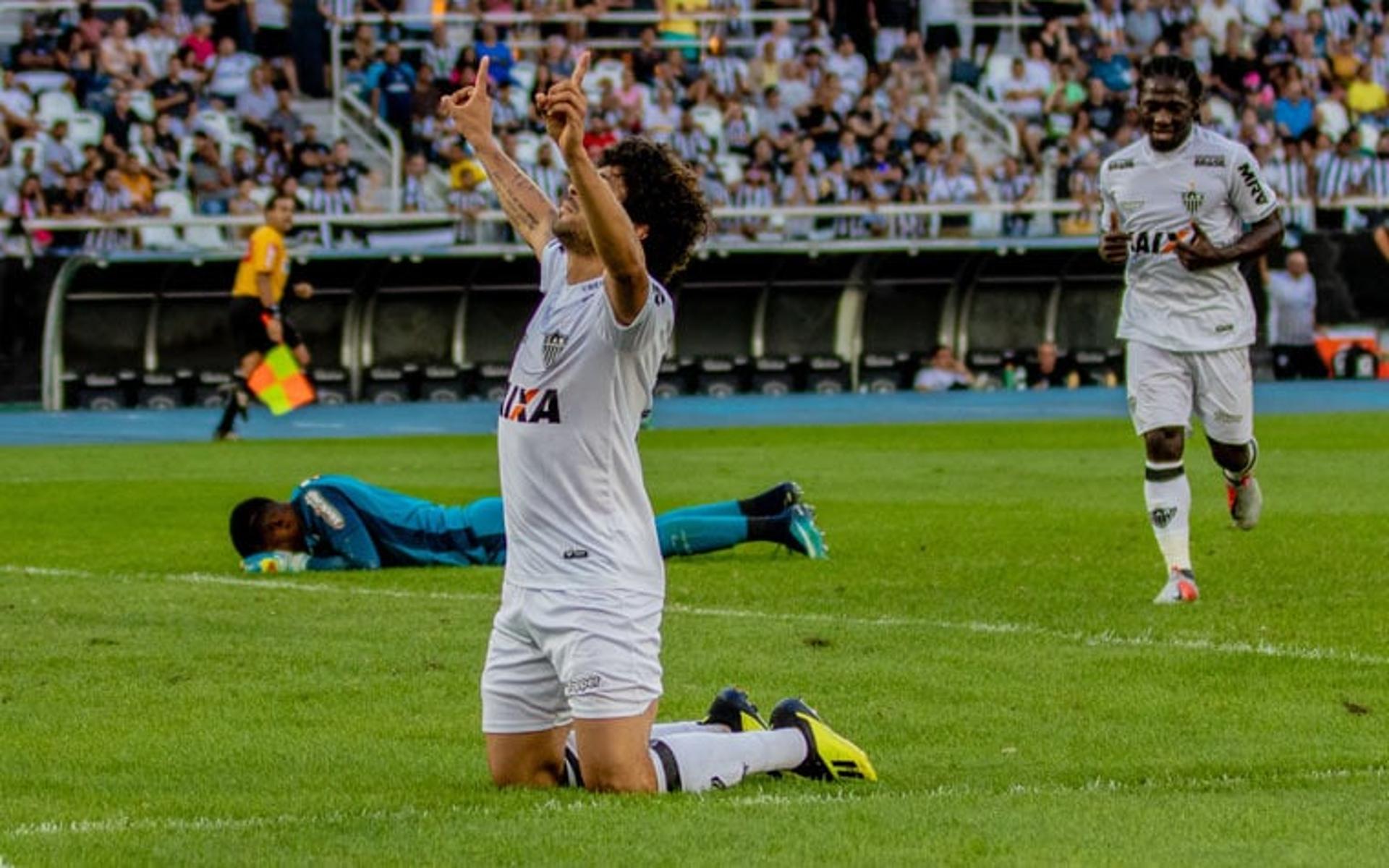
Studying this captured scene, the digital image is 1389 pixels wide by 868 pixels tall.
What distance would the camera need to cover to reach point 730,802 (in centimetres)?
702

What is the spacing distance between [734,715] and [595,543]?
0.81m

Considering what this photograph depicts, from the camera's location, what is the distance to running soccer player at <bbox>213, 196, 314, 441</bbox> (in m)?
25.7

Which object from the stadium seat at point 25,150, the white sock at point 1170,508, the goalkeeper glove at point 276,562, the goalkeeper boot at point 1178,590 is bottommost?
the goalkeeper glove at point 276,562

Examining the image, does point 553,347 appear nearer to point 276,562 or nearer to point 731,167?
point 276,562

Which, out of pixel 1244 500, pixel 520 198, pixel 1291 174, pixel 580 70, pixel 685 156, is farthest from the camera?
pixel 1291 174

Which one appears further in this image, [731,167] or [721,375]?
[731,167]

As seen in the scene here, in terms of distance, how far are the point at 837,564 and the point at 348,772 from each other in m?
6.73

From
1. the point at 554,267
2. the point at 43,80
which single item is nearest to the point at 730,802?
the point at 554,267

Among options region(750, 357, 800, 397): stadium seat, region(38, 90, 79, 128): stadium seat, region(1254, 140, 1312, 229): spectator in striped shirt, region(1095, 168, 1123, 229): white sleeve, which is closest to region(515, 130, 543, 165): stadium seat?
region(750, 357, 800, 397): stadium seat

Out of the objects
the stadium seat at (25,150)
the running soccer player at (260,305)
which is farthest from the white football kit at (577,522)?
the stadium seat at (25,150)

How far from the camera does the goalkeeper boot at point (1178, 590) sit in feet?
39.5

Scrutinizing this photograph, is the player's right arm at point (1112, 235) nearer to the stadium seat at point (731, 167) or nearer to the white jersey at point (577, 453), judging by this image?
the white jersey at point (577, 453)

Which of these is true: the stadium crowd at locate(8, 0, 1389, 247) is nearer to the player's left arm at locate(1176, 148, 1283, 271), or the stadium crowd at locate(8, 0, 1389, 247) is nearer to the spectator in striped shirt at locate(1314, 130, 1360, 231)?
the spectator in striped shirt at locate(1314, 130, 1360, 231)

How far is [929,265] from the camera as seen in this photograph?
34688 mm
